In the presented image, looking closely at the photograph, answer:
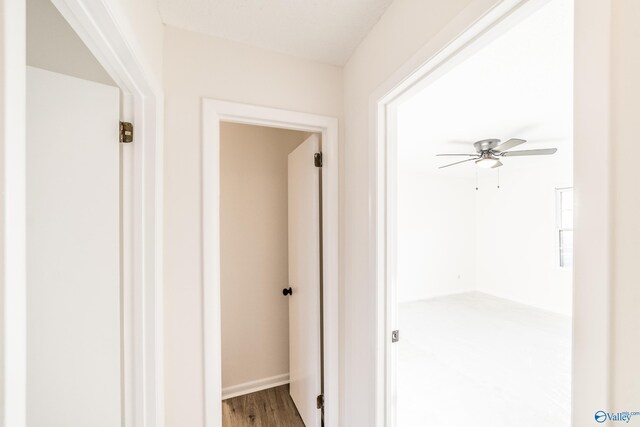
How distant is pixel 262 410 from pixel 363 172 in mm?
2013

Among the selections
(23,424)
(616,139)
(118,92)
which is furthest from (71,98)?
(616,139)

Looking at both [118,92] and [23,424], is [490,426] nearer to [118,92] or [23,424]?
[23,424]

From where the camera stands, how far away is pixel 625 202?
46 centimetres

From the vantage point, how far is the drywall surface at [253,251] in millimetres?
2215

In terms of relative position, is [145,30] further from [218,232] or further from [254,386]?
[254,386]

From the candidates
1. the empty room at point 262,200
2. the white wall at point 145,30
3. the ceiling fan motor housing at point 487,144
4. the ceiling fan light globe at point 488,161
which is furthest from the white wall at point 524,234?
the white wall at point 145,30

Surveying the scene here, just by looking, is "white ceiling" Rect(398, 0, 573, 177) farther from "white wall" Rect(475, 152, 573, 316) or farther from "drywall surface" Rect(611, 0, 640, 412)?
"white wall" Rect(475, 152, 573, 316)

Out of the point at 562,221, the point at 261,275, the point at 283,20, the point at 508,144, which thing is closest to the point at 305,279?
the point at 261,275

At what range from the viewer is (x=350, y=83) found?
58.6 inches

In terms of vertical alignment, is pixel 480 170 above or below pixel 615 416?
above

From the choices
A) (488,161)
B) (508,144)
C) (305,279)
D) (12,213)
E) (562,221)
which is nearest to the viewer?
(12,213)

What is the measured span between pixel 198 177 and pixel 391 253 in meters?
1.01

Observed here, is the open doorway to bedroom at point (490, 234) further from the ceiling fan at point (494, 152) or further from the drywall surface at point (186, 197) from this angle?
the drywall surface at point (186, 197)

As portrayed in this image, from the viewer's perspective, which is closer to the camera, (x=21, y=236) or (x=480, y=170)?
(x=21, y=236)
